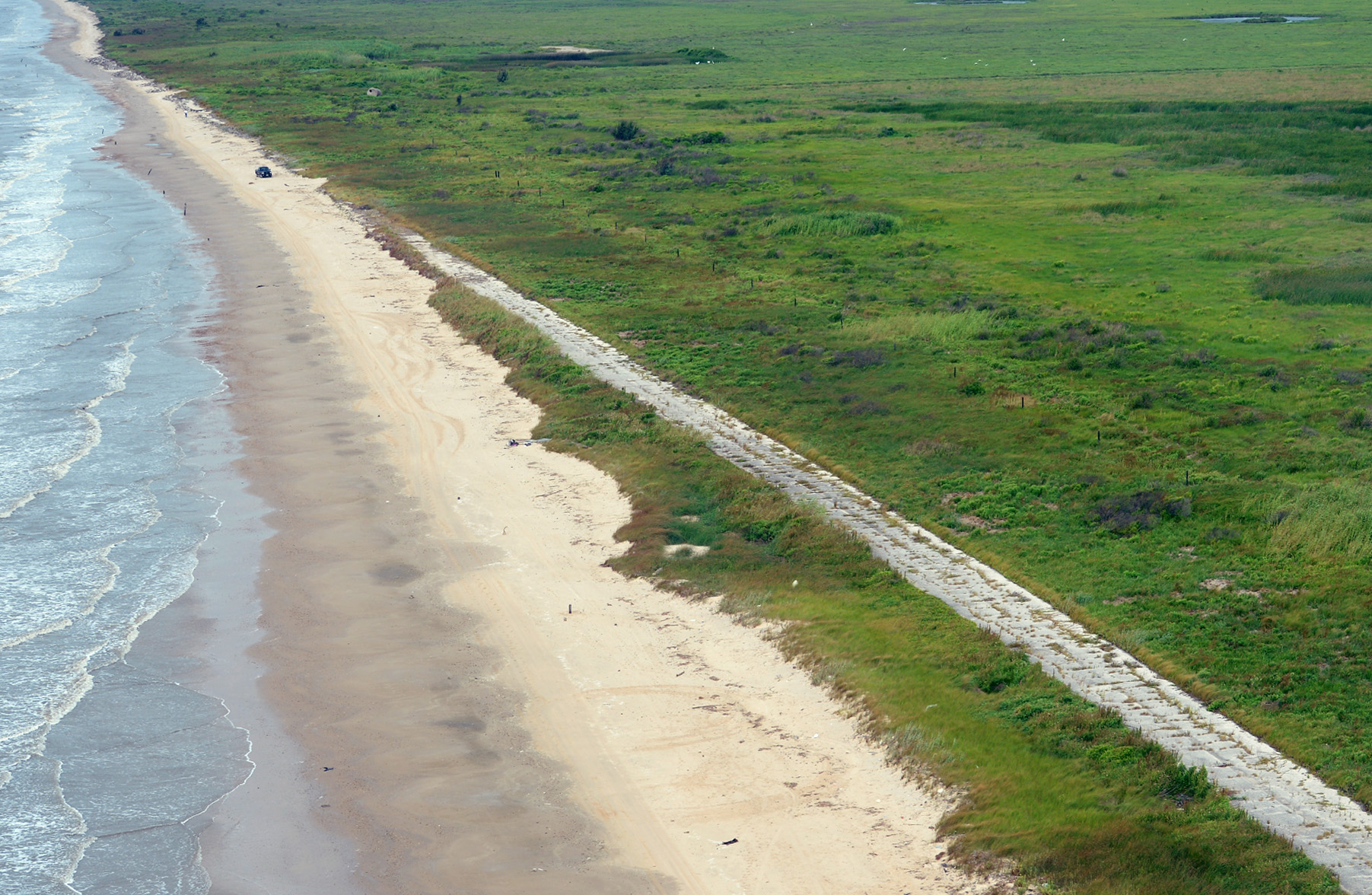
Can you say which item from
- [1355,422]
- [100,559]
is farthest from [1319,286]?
[100,559]

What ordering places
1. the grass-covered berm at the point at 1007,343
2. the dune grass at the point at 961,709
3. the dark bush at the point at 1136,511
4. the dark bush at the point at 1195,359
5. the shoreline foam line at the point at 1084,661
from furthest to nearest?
the dark bush at the point at 1195,359, the dark bush at the point at 1136,511, the grass-covered berm at the point at 1007,343, the shoreline foam line at the point at 1084,661, the dune grass at the point at 961,709

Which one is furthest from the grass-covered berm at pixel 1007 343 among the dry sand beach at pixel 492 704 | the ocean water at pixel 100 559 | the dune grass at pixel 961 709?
the ocean water at pixel 100 559

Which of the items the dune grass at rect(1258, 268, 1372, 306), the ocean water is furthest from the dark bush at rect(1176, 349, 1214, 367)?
the ocean water

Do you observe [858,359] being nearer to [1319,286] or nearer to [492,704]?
[1319,286]

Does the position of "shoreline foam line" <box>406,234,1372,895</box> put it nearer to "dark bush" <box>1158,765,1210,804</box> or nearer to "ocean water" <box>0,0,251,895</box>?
"dark bush" <box>1158,765,1210,804</box>

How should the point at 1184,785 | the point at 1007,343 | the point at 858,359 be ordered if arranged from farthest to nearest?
the point at 1007,343
the point at 858,359
the point at 1184,785

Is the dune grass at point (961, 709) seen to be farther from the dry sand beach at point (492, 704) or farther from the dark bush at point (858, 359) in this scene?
the dark bush at point (858, 359)
